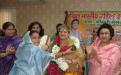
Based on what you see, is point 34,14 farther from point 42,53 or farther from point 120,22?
point 42,53

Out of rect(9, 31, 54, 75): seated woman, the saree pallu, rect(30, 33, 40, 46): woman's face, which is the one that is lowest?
the saree pallu

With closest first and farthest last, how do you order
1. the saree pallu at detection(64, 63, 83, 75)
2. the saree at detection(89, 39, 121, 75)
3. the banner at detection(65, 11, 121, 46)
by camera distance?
the saree at detection(89, 39, 121, 75), the saree pallu at detection(64, 63, 83, 75), the banner at detection(65, 11, 121, 46)

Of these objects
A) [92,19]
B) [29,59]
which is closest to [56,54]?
[29,59]

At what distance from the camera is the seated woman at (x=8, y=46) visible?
12.4 feet

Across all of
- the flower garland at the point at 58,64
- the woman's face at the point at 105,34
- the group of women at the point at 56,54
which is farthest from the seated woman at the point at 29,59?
the woman's face at the point at 105,34

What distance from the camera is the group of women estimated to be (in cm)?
349

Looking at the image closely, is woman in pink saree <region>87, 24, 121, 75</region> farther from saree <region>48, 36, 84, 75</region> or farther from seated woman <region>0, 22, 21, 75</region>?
seated woman <region>0, 22, 21, 75</region>

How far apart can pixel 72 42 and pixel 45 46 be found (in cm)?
36

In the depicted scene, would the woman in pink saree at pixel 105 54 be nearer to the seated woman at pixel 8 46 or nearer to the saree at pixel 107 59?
the saree at pixel 107 59

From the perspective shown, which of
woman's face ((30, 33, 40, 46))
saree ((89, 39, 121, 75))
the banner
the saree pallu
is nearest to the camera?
saree ((89, 39, 121, 75))

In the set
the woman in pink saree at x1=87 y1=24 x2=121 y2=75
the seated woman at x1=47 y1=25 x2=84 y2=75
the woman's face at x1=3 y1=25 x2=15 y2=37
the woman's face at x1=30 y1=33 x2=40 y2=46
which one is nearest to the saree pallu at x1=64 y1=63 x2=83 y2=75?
the seated woman at x1=47 y1=25 x2=84 y2=75

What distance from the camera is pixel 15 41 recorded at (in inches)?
150

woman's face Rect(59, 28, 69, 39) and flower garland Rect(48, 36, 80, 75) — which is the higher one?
woman's face Rect(59, 28, 69, 39)

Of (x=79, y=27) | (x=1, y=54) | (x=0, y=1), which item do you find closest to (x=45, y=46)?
(x=1, y=54)
